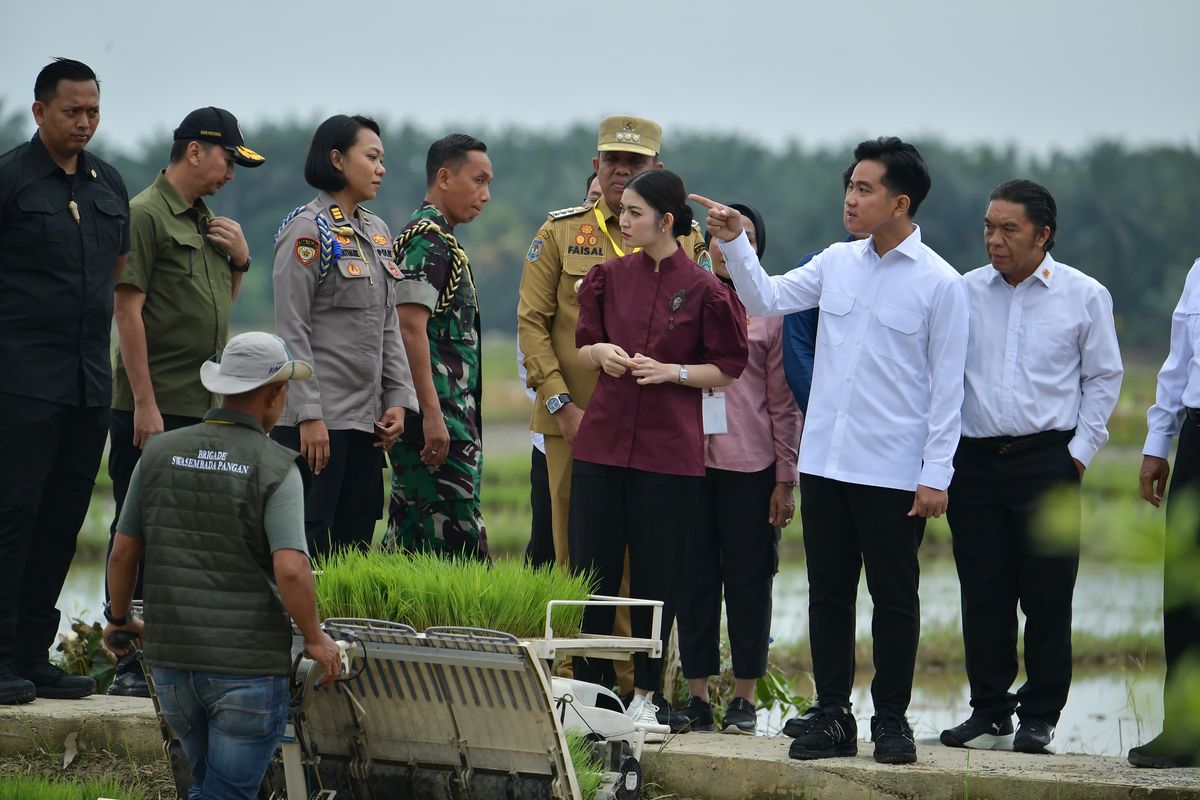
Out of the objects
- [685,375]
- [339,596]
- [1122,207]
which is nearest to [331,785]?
[339,596]

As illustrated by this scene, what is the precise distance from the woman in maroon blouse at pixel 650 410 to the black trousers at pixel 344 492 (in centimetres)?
86

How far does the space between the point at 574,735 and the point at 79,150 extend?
8.81ft

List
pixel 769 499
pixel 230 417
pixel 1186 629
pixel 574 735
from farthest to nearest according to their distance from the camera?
pixel 769 499 → pixel 1186 629 → pixel 574 735 → pixel 230 417

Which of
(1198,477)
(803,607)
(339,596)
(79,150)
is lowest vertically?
(803,607)

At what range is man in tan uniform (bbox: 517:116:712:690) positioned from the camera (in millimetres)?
5340

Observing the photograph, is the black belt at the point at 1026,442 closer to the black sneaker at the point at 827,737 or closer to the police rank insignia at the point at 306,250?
the black sneaker at the point at 827,737

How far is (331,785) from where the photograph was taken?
13.8 feet

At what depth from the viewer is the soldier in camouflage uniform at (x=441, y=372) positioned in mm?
5305

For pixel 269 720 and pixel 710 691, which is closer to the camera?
pixel 269 720

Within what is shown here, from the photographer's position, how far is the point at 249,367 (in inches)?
139

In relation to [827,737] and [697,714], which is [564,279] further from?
[827,737]

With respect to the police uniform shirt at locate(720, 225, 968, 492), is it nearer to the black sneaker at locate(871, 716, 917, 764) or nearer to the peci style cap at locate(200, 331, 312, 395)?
the black sneaker at locate(871, 716, 917, 764)

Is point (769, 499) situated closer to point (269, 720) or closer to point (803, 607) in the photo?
point (269, 720)

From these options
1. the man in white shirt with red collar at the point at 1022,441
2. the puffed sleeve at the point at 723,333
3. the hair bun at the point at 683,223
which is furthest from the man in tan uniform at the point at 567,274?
the man in white shirt with red collar at the point at 1022,441
